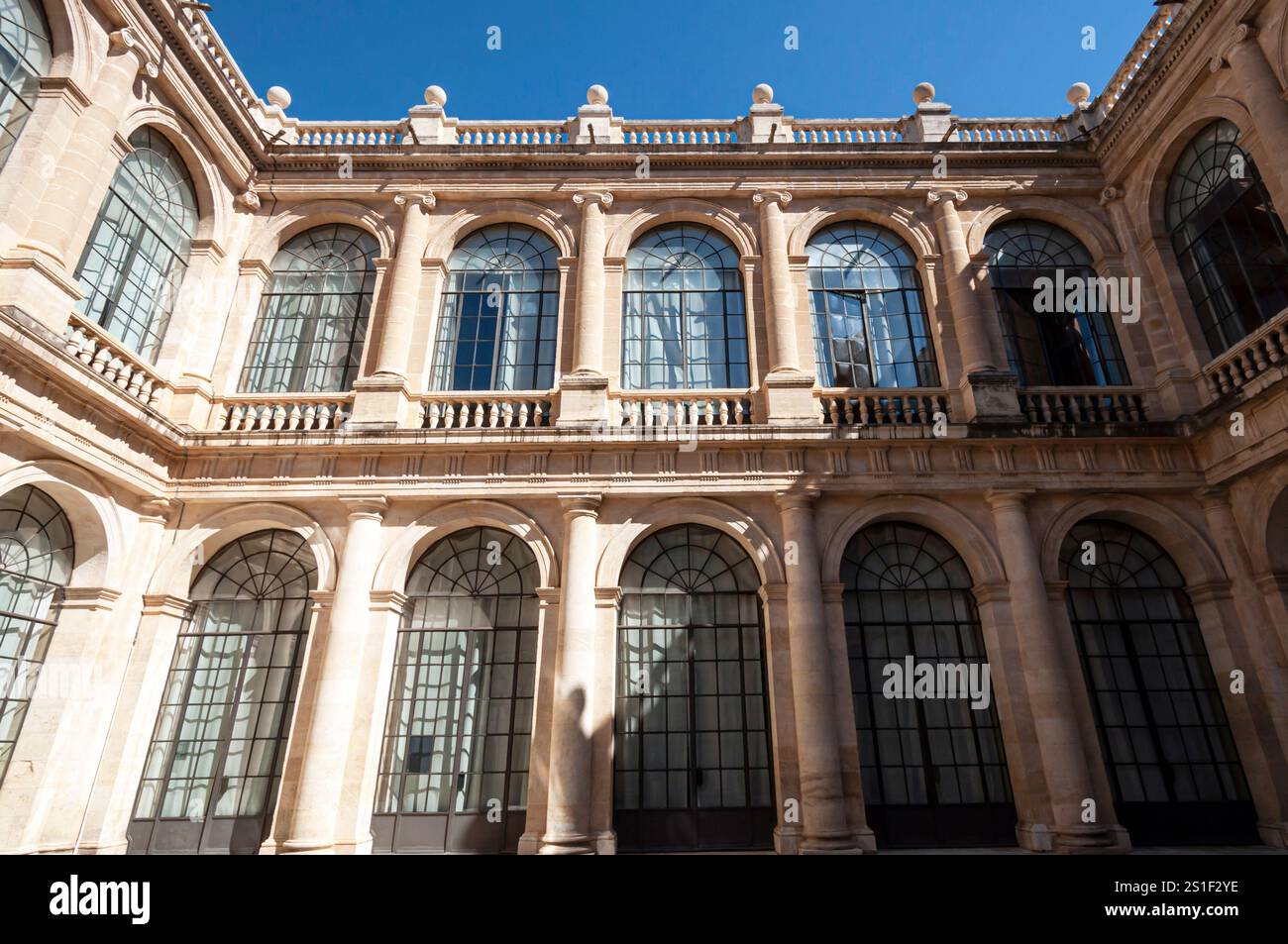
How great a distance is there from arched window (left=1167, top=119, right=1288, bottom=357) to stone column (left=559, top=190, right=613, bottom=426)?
1000 centimetres

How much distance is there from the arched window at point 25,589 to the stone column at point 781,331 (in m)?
10.4

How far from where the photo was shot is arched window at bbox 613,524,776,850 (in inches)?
367

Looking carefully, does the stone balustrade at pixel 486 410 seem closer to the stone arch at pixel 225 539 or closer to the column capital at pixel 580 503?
the column capital at pixel 580 503

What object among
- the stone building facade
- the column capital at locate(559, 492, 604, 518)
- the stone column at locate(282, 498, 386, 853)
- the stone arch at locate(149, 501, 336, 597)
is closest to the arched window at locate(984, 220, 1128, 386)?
the stone building facade

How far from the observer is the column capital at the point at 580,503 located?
10.2 m

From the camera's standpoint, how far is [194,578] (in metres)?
10.4

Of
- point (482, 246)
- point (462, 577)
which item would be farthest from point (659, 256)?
point (462, 577)

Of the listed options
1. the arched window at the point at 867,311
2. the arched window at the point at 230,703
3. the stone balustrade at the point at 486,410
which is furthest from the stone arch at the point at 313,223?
the arched window at the point at 867,311

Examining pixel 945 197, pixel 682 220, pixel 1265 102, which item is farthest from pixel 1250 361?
pixel 682 220

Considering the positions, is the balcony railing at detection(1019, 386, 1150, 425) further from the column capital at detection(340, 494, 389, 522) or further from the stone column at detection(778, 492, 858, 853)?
the column capital at detection(340, 494, 389, 522)

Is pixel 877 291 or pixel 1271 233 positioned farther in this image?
pixel 877 291
